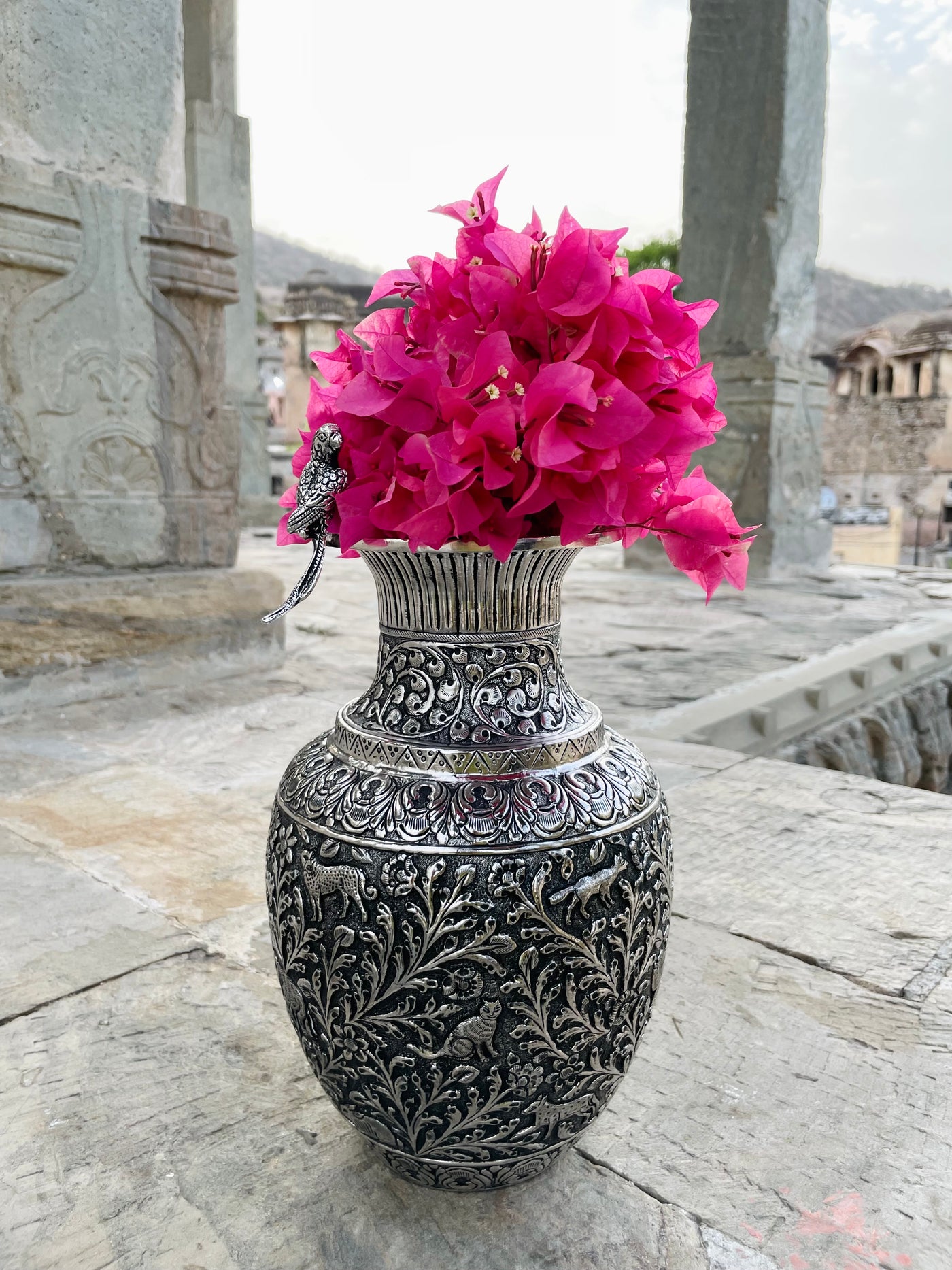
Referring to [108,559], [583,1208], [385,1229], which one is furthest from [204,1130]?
[108,559]

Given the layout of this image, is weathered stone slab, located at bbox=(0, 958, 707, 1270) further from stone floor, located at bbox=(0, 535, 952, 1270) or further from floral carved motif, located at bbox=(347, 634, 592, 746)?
floral carved motif, located at bbox=(347, 634, 592, 746)

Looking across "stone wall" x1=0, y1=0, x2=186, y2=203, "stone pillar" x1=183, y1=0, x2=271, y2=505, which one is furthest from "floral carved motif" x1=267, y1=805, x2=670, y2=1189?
"stone pillar" x1=183, y1=0, x2=271, y2=505

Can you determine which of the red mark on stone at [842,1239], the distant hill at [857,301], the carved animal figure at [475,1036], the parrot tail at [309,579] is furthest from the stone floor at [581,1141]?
the distant hill at [857,301]

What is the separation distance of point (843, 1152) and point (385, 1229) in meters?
0.53

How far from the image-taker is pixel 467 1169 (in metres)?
1.00

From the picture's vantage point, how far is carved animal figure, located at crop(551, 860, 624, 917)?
3.01ft

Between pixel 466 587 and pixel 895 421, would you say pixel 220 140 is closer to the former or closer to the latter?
pixel 466 587

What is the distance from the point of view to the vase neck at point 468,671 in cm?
96

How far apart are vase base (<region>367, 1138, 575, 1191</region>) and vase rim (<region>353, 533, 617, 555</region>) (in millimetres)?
628

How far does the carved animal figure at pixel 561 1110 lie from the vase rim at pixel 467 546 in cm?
56

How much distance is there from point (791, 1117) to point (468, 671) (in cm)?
71

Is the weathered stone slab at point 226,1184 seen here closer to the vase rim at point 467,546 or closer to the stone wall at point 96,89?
the vase rim at point 467,546

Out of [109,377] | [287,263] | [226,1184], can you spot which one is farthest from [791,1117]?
[287,263]

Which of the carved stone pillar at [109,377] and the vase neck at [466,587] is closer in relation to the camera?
the vase neck at [466,587]
